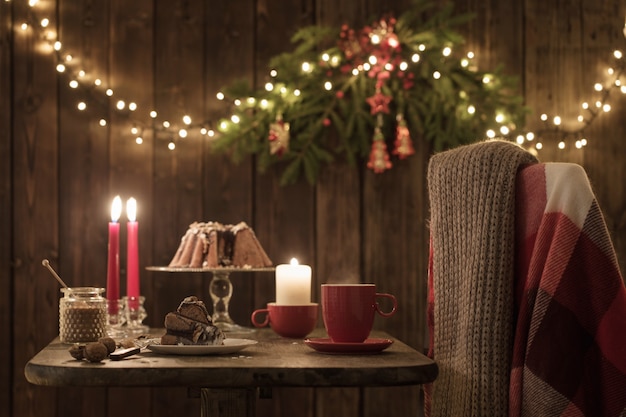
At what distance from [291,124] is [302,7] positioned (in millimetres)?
409

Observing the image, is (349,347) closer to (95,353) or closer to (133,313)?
(95,353)

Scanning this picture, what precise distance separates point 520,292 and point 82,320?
0.87m

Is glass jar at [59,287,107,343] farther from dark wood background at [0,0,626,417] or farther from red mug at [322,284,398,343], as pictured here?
dark wood background at [0,0,626,417]

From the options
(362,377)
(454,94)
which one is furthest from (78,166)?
(362,377)

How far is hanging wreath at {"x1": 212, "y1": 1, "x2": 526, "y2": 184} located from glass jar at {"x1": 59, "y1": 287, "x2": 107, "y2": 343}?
1017 millimetres

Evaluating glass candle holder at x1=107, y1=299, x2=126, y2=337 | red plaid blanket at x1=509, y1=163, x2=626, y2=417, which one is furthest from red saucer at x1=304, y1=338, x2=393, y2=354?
glass candle holder at x1=107, y1=299, x2=126, y2=337

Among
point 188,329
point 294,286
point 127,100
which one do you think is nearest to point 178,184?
point 127,100

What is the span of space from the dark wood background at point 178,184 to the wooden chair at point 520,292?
1119 mm

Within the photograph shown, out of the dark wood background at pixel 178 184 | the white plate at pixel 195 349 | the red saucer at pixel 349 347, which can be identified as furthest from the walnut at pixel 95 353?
the dark wood background at pixel 178 184

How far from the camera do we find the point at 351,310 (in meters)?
1.46

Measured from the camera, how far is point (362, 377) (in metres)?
1.21

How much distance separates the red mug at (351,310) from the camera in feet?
4.79

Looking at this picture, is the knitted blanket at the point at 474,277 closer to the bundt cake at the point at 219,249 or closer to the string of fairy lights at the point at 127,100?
the bundt cake at the point at 219,249

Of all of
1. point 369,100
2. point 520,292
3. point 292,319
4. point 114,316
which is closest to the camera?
point 520,292
